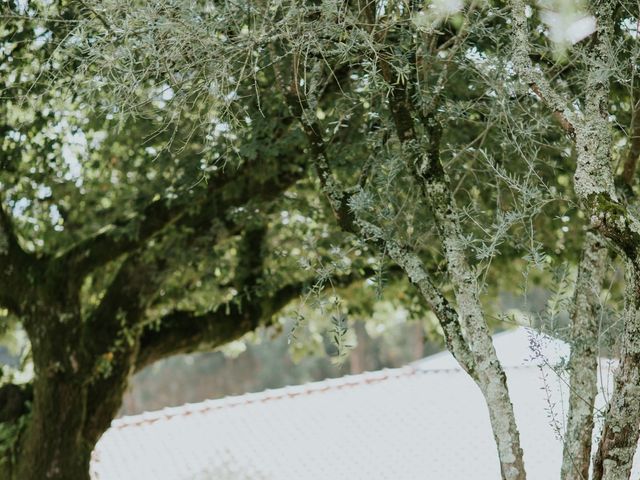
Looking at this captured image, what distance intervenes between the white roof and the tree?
1.92m

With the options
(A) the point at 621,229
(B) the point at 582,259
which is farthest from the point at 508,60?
(A) the point at 621,229

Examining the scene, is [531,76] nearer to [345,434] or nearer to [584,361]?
[584,361]

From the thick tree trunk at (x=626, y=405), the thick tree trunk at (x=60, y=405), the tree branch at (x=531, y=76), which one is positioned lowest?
the thick tree trunk at (x=626, y=405)

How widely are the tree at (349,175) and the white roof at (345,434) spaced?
6.28 feet

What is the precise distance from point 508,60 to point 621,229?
213cm

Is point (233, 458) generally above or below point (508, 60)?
below

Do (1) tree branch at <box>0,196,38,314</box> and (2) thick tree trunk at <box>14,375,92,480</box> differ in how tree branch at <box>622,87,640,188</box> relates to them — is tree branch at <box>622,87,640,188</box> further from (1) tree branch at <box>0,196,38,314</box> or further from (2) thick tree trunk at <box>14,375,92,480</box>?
(1) tree branch at <box>0,196,38,314</box>

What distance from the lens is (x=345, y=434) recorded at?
12.3m

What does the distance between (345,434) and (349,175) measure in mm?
5273

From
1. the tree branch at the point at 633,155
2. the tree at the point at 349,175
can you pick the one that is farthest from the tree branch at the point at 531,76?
the tree branch at the point at 633,155

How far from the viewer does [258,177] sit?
8352 millimetres

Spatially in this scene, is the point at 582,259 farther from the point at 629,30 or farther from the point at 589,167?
the point at 629,30

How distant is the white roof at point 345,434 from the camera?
35.8ft

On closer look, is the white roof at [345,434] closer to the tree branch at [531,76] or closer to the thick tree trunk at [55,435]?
the thick tree trunk at [55,435]
